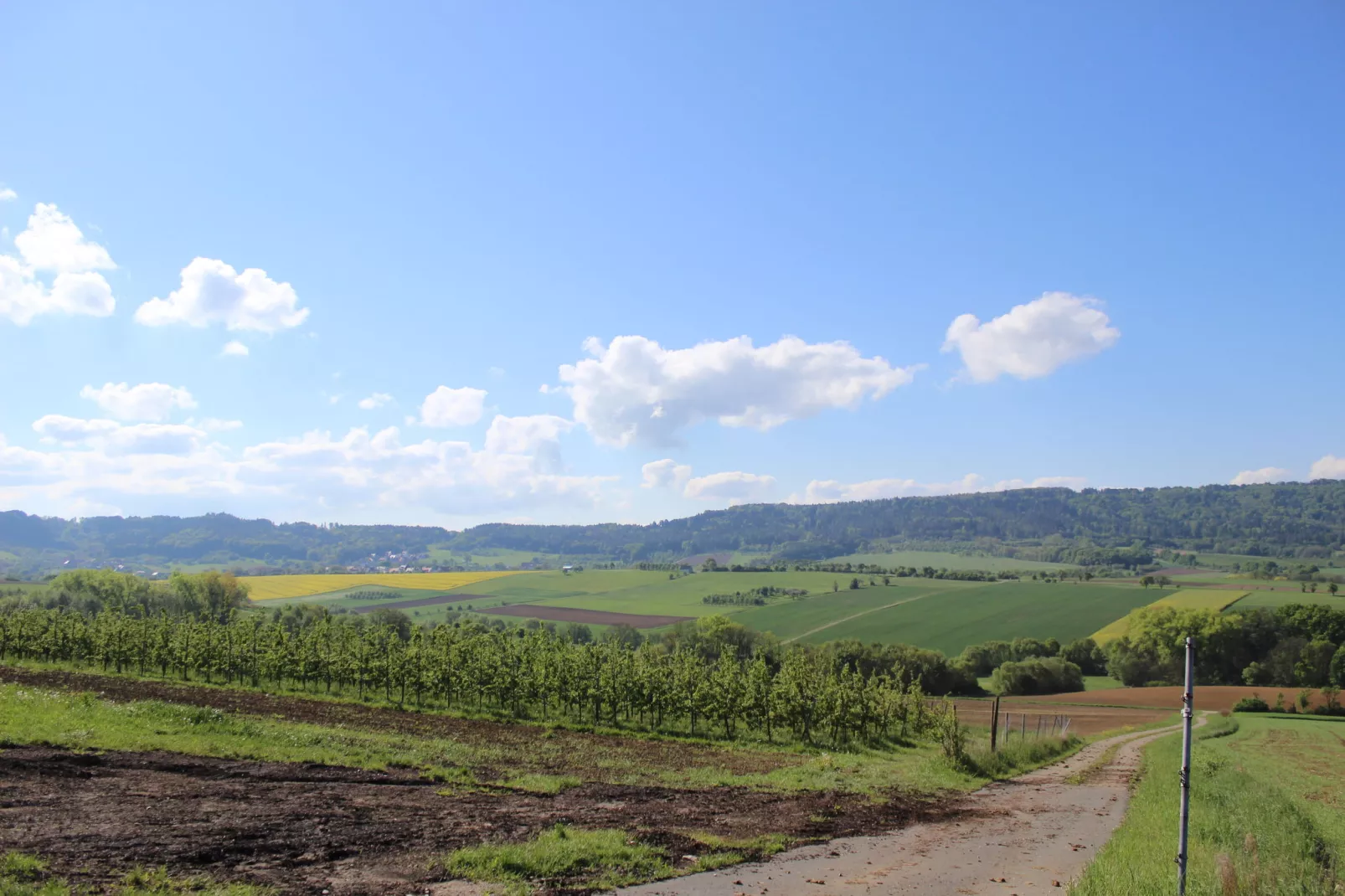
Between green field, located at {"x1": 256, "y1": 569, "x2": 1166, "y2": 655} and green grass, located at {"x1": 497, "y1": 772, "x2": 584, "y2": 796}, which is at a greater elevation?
green grass, located at {"x1": 497, "y1": 772, "x2": 584, "y2": 796}

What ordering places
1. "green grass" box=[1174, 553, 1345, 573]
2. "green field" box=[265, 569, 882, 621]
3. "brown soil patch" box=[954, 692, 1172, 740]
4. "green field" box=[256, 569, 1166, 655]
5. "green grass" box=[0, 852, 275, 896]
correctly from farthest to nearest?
1. "green grass" box=[1174, 553, 1345, 573]
2. "green field" box=[265, 569, 882, 621]
3. "green field" box=[256, 569, 1166, 655]
4. "brown soil patch" box=[954, 692, 1172, 740]
5. "green grass" box=[0, 852, 275, 896]

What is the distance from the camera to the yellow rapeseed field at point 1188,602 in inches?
3844

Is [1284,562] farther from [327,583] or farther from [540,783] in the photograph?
[327,583]

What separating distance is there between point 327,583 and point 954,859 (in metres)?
183

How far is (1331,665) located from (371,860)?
4097 inches

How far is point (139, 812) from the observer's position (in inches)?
502

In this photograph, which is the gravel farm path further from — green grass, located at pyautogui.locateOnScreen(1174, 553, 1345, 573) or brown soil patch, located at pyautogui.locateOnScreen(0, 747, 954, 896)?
green grass, located at pyautogui.locateOnScreen(1174, 553, 1345, 573)

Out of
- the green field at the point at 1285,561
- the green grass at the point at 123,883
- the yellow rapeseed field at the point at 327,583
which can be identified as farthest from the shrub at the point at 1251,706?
the yellow rapeseed field at the point at 327,583

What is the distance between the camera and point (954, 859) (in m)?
14.3

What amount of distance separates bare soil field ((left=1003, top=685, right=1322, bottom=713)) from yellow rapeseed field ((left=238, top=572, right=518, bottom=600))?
444 ft

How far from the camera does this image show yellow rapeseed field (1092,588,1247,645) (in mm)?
97625

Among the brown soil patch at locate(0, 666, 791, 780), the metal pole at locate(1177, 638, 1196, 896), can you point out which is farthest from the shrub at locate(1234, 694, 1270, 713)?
the metal pole at locate(1177, 638, 1196, 896)

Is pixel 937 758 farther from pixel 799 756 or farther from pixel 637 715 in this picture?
pixel 637 715

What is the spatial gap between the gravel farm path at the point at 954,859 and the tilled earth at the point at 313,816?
3.46ft
